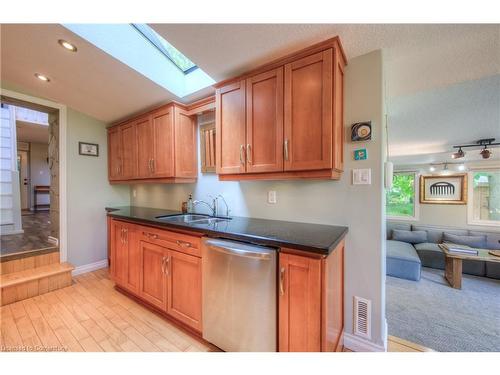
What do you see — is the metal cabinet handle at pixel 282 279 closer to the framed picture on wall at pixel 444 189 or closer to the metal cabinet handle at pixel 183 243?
the metal cabinet handle at pixel 183 243

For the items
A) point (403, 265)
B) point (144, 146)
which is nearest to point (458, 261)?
point (403, 265)

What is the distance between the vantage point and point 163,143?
7.67 feet

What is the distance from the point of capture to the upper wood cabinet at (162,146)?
7.47ft

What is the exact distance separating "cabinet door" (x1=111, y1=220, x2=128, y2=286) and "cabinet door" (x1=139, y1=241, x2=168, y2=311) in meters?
0.37

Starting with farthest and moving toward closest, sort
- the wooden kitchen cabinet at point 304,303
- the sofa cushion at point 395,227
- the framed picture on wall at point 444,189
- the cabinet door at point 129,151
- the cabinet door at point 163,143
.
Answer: the sofa cushion at point 395,227 < the framed picture on wall at point 444,189 < the cabinet door at point 129,151 < the cabinet door at point 163,143 < the wooden kitchen cabinet at point 304,303

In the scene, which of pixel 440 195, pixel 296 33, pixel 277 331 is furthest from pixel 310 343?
pixel 440 195

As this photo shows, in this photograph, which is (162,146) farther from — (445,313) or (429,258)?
(429,258)

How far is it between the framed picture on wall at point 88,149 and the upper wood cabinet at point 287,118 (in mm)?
2530

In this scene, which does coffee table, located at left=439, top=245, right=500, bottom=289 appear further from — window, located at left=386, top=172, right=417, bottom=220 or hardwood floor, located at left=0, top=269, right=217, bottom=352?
hardwood floor, located at left=0, top=269, right=217, bottom=352

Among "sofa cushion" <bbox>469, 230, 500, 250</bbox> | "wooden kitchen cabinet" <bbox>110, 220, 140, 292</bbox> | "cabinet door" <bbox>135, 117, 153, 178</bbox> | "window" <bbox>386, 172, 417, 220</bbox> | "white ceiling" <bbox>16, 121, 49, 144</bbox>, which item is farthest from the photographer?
"window" <bbox>386, 172, 417, 220</bbox>

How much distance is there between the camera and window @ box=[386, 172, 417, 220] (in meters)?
5.12

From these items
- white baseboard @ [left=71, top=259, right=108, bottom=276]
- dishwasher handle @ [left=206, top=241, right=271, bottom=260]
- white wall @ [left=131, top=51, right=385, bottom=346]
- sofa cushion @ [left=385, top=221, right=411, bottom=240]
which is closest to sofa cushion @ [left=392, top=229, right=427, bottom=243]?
sofa cushion @ [left=385, top=221, right=411, bottom=240]

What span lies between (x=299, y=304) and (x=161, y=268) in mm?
1286

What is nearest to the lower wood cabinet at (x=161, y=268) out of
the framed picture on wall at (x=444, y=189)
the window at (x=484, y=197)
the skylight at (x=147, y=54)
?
the skylight at (x=147, y=54)
